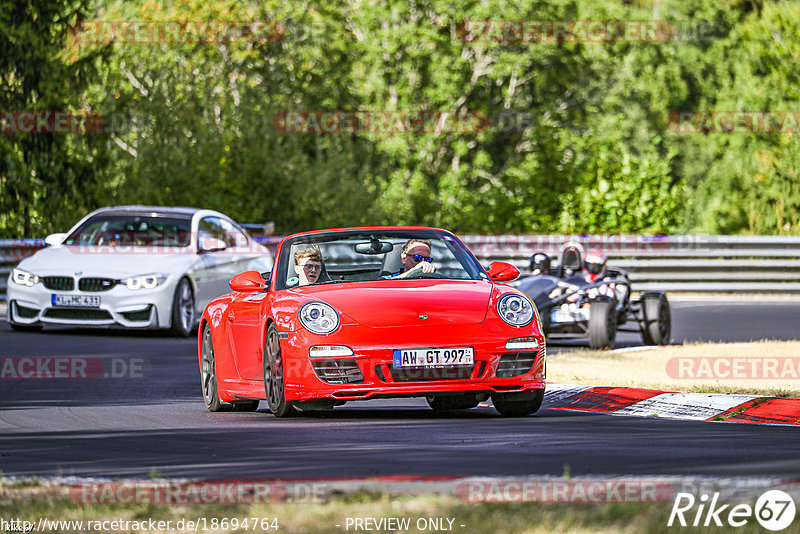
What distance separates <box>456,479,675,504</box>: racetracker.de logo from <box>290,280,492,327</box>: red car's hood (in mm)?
3289

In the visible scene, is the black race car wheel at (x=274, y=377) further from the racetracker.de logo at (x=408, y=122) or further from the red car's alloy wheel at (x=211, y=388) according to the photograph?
the racetracker.de logo at (x=408, y=122)

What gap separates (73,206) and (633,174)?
12327 millimetres

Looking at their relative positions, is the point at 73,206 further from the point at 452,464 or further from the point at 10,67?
the point at 452,464

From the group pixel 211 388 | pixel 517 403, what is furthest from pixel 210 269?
pixel 517 403

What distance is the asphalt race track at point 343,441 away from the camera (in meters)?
8.03

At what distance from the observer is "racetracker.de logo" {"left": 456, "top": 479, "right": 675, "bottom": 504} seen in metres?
6.63

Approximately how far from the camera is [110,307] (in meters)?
19.2

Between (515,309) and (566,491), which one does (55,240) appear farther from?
(566,491)

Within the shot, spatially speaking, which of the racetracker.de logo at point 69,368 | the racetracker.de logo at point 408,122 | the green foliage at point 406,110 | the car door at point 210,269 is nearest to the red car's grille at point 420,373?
the racetracker.de logo at point 69,368

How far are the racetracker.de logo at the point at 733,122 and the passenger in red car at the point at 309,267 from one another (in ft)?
99.2

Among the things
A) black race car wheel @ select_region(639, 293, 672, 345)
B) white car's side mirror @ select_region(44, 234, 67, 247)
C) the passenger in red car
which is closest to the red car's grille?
the passenger in red car

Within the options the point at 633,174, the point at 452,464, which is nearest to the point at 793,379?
the point at 452,464

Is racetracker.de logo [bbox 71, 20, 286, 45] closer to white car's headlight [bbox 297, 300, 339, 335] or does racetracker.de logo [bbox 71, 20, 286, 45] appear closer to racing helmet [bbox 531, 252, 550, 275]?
racing helmet [bbox 531, 252, 550, 275]

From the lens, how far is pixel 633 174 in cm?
3691
